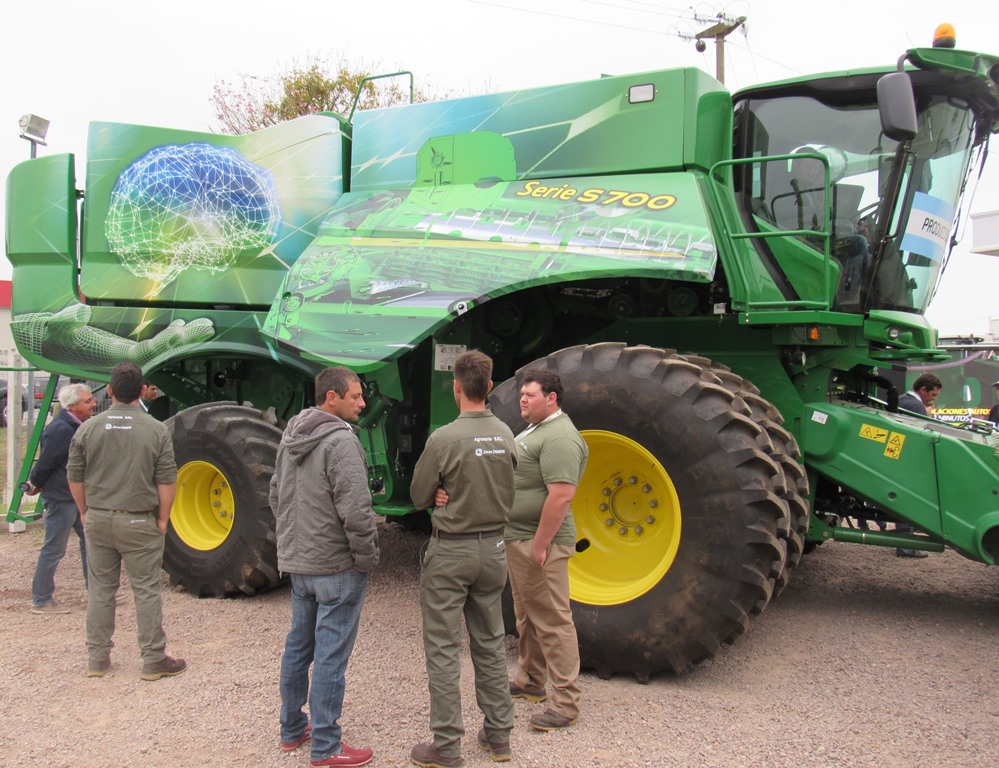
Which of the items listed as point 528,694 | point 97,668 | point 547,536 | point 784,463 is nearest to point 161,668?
point 97,668

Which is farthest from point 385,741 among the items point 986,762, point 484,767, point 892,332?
point 892,332

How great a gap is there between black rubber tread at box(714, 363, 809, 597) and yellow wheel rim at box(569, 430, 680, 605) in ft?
1.97

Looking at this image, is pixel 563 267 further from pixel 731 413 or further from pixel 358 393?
pixel 358 393

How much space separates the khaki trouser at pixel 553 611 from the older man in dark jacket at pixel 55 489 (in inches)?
138

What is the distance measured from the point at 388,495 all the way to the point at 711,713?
268cm

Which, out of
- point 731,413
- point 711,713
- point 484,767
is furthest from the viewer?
point 731,413

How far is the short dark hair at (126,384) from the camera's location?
4.50 metres

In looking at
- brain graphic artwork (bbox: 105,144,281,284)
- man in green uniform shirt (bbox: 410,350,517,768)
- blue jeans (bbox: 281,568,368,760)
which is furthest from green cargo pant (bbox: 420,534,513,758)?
brain graphic artwork (bbox: 105,144,281,284)

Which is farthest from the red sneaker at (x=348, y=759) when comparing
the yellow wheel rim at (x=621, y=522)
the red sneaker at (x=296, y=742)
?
the yellow wheel rim at (x=621, y=522)

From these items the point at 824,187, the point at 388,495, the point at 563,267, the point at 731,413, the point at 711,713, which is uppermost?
the point at 824,187

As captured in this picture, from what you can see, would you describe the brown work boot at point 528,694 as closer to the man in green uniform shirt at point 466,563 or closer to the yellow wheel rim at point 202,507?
the man in green uniform shirt at point 466,563

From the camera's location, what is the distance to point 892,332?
5160 mm

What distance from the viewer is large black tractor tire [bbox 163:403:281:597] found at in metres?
5.80

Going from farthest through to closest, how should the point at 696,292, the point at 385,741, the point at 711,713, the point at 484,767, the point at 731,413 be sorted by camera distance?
the point at 696,292
the point at 731,413
the point at 711,713
the point at 385,741
the point at 484,767
